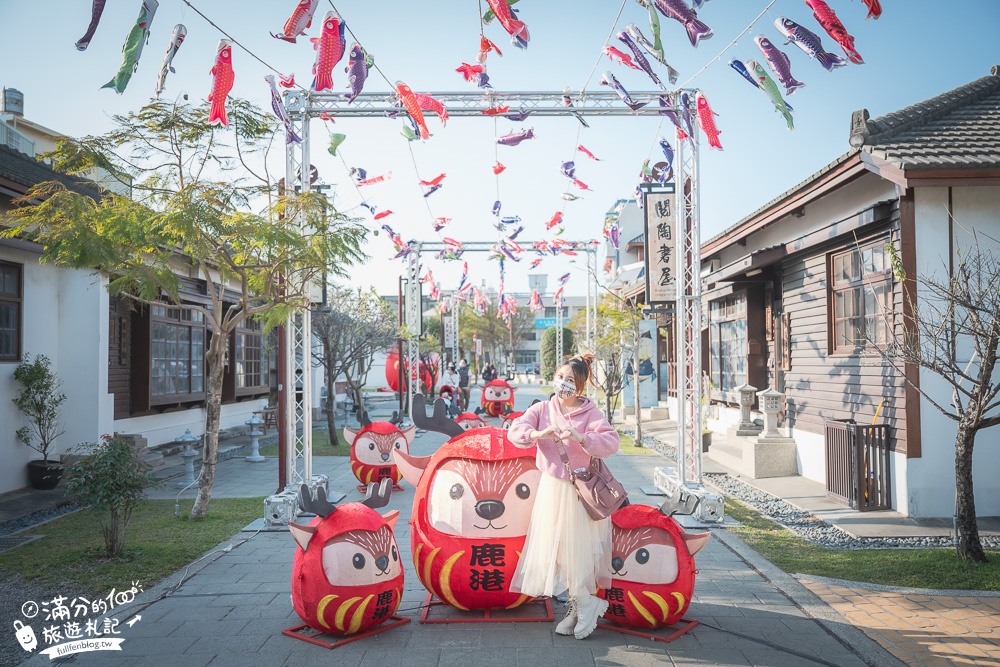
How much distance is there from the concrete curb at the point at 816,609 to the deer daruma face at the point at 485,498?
2.43 meters

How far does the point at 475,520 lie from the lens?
4977mm

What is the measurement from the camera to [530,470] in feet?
16.7

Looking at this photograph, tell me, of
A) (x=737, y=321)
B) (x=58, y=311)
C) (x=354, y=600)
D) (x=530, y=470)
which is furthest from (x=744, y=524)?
(x=58, y=311)

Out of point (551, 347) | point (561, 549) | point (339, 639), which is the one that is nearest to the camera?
point (561, 549)

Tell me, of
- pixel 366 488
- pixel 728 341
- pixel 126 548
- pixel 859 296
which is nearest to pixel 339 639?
pixel 126 548

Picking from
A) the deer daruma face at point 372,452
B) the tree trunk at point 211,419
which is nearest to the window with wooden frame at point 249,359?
the deer daruma face at point 372,452

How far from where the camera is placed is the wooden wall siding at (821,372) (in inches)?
359

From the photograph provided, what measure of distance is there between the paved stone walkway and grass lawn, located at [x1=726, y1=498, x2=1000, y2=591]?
21cm

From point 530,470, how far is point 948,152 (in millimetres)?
6787

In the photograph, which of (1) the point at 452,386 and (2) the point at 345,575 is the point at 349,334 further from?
(2) the point at 345,575

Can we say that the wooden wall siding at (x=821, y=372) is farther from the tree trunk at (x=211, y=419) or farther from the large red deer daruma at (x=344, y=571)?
the tree trunk at (x=211, y=419)

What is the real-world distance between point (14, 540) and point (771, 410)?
11114 mm

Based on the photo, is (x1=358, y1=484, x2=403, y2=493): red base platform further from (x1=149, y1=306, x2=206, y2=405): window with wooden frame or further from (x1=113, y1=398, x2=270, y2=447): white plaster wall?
(x1=149, y1=306, x2=206, y2=405): window with wooden frame

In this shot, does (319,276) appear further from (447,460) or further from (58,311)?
(58,311)
